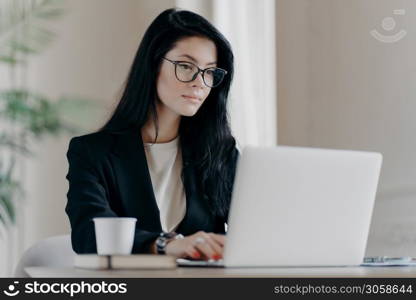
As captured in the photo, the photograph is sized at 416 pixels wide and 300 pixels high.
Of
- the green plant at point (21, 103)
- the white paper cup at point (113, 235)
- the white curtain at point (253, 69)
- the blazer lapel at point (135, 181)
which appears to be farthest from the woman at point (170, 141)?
the green plant at point (21, 103)

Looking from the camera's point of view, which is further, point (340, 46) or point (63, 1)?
point (63, 1)

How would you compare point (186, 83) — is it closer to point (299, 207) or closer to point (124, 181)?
point (124, 181)

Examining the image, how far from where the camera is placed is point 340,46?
2980 millimetres

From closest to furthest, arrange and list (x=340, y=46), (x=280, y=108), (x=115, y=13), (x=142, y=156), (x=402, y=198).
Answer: (x=142, y=156) → (x=402, y=198) → (x=340, y=46) → (x=280, y=108) → (x=115, y=13)

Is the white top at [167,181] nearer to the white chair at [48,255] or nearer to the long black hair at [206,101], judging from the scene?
the long black hair at [206,101]

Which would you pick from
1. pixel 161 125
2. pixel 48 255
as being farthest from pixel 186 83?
pixel 48 255

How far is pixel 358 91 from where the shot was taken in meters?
2.92

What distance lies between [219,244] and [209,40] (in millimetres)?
879

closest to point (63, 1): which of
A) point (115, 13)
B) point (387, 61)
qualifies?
point (115, 13)

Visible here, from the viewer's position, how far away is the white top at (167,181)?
2.28 m

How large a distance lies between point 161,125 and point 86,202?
0.47 metres

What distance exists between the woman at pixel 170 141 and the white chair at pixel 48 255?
0.17 metres

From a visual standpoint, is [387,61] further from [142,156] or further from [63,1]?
[63,1]

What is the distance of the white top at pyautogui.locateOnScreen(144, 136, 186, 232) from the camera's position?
228 centimetres
